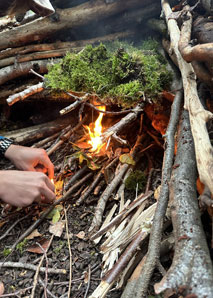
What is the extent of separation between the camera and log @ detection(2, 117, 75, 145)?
392cm

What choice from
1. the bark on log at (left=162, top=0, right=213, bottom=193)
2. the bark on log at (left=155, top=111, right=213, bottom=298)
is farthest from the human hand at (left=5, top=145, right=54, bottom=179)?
the bark on log at (left=162, top=0, right=213, bottom=193)

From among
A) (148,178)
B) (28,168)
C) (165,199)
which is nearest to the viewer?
(165,199)

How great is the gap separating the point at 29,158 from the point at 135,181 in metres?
1.37

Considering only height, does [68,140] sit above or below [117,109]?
below

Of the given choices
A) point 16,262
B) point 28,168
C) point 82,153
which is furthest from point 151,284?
point 28,168

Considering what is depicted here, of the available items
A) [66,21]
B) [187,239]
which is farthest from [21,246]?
[66,21]

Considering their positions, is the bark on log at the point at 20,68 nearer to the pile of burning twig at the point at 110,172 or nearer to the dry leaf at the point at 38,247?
the pile of burning twig at the point at 110,172

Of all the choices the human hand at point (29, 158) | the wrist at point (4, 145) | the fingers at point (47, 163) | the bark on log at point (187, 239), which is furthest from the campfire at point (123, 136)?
the wrist at point (4, 145)

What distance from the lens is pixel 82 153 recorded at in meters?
3.16

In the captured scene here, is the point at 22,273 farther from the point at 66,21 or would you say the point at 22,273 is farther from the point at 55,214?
the point at 66,21

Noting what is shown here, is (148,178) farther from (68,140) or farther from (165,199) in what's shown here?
(68,140)

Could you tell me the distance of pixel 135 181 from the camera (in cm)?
293

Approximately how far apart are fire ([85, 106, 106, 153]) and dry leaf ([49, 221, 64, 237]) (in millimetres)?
988

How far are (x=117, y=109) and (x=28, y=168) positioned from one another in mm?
1584
